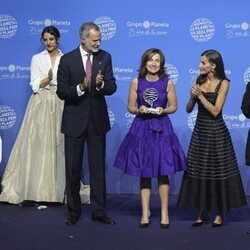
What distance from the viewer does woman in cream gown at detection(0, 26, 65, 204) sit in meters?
5.64

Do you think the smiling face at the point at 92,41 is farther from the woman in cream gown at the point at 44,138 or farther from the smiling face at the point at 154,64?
the woman in cream gown at the point at 44,138

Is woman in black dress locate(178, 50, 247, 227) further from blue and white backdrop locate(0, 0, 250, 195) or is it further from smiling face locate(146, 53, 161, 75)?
blue and white backdrop locate(0, 0, 250, 195)

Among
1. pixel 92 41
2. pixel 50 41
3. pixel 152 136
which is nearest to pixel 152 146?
pixel 152 136

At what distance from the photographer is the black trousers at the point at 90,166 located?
4.92 metres

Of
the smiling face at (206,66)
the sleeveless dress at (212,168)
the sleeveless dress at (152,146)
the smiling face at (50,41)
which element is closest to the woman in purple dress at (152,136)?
the sleeveless dress at (152,146)

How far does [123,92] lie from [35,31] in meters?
1.09

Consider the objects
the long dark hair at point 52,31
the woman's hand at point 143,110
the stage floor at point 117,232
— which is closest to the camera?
the stage floor at point 117,232

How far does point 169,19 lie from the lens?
19.9 ft

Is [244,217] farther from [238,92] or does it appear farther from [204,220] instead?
[238,92]

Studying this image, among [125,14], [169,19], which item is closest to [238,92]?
[169,19]

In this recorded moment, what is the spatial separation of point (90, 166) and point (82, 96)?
59 centimetres

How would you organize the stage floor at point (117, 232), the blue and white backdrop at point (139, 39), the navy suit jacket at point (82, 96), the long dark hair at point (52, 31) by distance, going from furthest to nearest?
1. the blue and white backdrop at point (139, 39)
2. the long dark hair at point (52, 31)
3. the navy suit jacket at point (82, 96)
4. the stage floor at point (117, 232)

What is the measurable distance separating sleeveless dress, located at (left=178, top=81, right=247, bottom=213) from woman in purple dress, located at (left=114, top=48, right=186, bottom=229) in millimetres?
145

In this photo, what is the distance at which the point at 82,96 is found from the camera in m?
4.86
